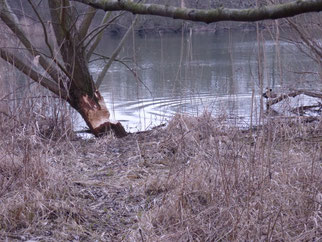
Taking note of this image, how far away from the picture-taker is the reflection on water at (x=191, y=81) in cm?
645

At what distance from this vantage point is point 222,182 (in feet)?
10.6

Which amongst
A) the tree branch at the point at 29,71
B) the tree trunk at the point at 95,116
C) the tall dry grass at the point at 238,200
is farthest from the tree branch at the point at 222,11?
the tree trunk at the point at 95,116

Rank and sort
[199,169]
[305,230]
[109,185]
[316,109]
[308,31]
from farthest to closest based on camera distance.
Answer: [316,109], [308,31], [109,185], [199,169], [305,230]

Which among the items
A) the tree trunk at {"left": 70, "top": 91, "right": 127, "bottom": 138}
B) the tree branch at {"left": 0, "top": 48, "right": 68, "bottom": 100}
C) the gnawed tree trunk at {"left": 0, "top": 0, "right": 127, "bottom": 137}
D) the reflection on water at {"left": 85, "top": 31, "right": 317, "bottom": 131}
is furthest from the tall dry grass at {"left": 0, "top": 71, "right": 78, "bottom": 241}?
the reflection on water at {"left": 85, "top": 31, "right": 317, "bottom": 131}

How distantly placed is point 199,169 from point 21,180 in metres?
1.35

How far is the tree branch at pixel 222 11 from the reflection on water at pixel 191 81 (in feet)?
10.0

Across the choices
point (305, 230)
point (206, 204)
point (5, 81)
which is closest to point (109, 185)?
point (206, 204)

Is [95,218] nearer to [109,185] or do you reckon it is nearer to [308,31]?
[109,185]

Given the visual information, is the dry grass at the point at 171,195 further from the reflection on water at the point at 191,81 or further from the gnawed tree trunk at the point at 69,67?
the gnawed tree trunk at the point at 69,67

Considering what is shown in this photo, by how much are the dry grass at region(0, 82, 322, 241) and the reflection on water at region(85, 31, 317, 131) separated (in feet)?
4.46

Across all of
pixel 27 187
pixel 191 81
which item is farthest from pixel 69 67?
pixel 27 187

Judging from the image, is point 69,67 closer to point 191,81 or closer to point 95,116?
point 95,116

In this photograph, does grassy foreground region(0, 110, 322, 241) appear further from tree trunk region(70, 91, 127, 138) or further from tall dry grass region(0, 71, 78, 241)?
tree trunk region(70, 91, 127, 138)

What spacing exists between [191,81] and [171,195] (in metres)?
2.89
